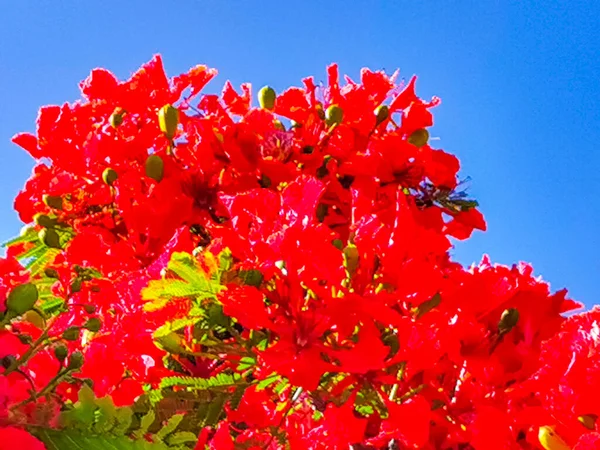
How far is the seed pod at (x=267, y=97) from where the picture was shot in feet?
8.04

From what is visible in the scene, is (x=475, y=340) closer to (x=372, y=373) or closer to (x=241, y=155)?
(x=372, y=373)

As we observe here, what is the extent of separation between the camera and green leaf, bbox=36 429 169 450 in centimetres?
123

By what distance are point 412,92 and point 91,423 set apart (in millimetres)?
1592

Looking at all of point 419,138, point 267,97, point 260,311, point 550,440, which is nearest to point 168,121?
point 267,97

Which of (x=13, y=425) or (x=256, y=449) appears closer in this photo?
(x=13, y=425)

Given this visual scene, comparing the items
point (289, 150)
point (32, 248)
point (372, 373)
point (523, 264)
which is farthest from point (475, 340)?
point (32, 248)

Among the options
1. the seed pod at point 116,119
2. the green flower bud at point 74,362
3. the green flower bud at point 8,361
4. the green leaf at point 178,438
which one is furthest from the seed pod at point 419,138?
the green flower bud at point 8,361

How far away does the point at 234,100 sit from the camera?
2541 mm

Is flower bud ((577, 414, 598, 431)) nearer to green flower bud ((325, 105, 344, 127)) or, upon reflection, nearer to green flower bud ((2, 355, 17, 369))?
green flower bud ((2, 355, 17, 369))

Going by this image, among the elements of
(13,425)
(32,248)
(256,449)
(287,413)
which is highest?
(32,248)

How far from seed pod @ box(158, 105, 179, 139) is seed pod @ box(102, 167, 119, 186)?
18 centimetres

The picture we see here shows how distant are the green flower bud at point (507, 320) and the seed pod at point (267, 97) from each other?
96cm

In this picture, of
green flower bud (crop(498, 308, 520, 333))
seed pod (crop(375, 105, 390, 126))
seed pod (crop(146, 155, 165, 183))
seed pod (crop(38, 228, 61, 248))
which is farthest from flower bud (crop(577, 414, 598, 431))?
seed pod (crop(38, 228, 61, 248))

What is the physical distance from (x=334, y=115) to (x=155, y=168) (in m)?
0.55
